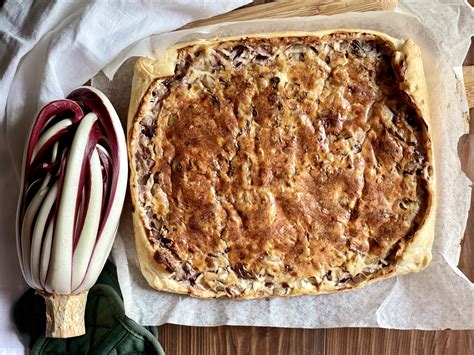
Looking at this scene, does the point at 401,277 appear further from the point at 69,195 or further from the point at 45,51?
the point at 45,51

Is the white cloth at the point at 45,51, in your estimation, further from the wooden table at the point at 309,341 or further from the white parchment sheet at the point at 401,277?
the wooden table at the point at 309,341

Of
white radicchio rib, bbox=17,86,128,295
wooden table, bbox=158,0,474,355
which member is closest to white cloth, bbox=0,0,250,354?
white radicchio rib, bbox=17,86,128,295

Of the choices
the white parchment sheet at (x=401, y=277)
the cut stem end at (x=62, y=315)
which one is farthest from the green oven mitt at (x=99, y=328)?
the cut stem end at (x=62, y=315)

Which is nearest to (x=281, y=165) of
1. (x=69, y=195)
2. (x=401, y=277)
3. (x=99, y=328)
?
(x=401, y=277)

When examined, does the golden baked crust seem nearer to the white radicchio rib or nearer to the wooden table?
the white radicchio rib

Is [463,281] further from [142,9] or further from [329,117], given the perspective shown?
[142,9]
